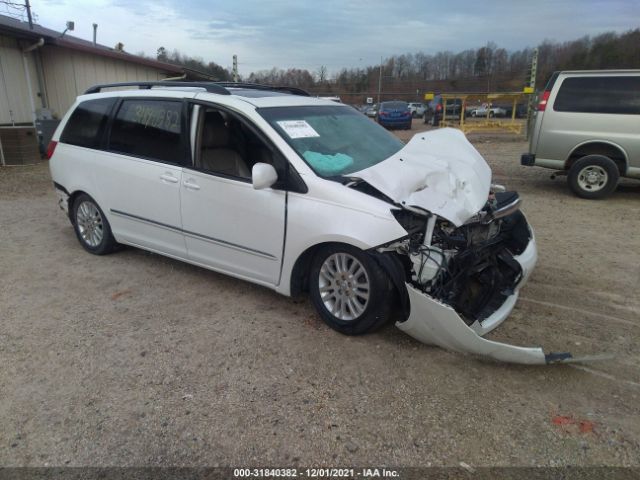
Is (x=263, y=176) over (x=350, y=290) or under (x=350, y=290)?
over

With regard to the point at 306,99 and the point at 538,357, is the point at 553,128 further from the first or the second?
the point at 538,357

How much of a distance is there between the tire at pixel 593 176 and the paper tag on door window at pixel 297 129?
6.13 meters

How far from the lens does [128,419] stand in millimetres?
2611

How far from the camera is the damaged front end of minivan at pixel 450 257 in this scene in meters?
2.95

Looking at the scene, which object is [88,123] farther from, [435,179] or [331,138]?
[435,179]

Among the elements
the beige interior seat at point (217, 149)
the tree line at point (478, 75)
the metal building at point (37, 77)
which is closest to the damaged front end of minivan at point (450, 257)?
the beige interior seat at point (217, 149)

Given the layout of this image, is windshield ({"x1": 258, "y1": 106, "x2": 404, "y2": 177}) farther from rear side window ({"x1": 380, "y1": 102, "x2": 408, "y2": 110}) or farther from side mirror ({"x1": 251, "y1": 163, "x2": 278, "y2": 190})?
rear side window ({"x1": 380, "y1": 102, "x2": 408, "y2": 110})

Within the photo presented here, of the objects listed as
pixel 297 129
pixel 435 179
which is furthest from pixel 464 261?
pixel 297 129

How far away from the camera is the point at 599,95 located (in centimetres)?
777

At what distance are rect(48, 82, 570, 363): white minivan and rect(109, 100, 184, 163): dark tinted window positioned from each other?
0.05ft

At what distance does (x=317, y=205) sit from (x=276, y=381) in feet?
4.10

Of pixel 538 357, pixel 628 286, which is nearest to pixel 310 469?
pixel 538 357

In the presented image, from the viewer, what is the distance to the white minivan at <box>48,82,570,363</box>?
10.2 ft

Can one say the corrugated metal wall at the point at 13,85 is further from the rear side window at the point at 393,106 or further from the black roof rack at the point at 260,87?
the rear side window at the point at 393,106
